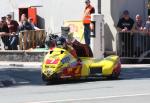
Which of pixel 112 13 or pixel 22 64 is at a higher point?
pixel 112 13

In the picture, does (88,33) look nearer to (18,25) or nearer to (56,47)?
(18,25)

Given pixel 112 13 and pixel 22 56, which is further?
pixel 22 56

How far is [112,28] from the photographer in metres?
24.3

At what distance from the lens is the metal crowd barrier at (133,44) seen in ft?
77.8

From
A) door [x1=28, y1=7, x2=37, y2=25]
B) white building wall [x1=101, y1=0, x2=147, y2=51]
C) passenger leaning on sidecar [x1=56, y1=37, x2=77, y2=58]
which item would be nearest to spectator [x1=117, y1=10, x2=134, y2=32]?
white building wall [x1=101, y1=0, x2=147, y2=51]

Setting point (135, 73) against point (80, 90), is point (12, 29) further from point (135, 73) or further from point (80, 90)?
point (80, 90)

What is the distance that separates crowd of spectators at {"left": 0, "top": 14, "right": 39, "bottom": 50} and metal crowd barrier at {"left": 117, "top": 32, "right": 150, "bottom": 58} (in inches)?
164

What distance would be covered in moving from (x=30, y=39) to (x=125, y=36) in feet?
13.4

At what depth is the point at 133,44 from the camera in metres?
23.8

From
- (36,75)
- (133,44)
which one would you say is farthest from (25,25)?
(36,75)

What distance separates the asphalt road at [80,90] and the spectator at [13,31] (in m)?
5.44

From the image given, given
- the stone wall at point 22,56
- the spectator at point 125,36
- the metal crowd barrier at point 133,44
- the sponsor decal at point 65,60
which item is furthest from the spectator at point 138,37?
the sponsor decal at point 65,60

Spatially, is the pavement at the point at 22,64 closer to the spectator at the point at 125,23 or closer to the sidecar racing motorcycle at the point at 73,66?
the spectator at the point at 125,23

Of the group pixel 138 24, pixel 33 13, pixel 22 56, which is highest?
pixel 33 13
